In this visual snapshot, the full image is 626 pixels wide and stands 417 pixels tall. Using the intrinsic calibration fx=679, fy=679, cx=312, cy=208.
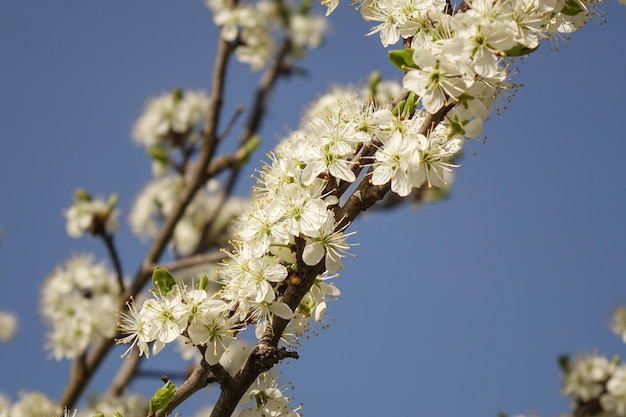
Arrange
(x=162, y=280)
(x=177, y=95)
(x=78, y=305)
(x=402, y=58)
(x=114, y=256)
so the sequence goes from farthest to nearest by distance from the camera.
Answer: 1. (x=177, y=95)
2. (x=78, y=305)
3. (x=114, y=256)
4. (x=162, y=280)
5. (x=402, y=58)

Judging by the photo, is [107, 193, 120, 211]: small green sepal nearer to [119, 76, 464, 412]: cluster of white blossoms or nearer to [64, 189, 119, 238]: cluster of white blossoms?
[64, 189, 119, 238]: cluster of white blossoms

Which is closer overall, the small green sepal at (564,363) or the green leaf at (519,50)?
the green leaf at (519,50)

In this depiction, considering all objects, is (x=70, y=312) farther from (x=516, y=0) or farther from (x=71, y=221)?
(x=516, y=0)

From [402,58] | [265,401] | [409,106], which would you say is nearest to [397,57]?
[402,58]

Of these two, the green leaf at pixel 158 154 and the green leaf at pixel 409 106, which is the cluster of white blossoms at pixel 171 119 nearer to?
the green leaf at pixel 158 154

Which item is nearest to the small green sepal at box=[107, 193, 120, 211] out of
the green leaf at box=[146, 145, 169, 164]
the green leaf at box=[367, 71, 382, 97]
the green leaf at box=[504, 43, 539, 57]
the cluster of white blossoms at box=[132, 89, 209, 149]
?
the green leaf at box=[146, 145, 169, 164]

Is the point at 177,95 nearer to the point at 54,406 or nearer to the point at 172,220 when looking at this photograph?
the point at 172,220

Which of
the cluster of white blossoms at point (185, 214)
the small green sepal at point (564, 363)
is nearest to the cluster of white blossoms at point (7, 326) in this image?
the cluster of white blossoms at point (185, 214)
